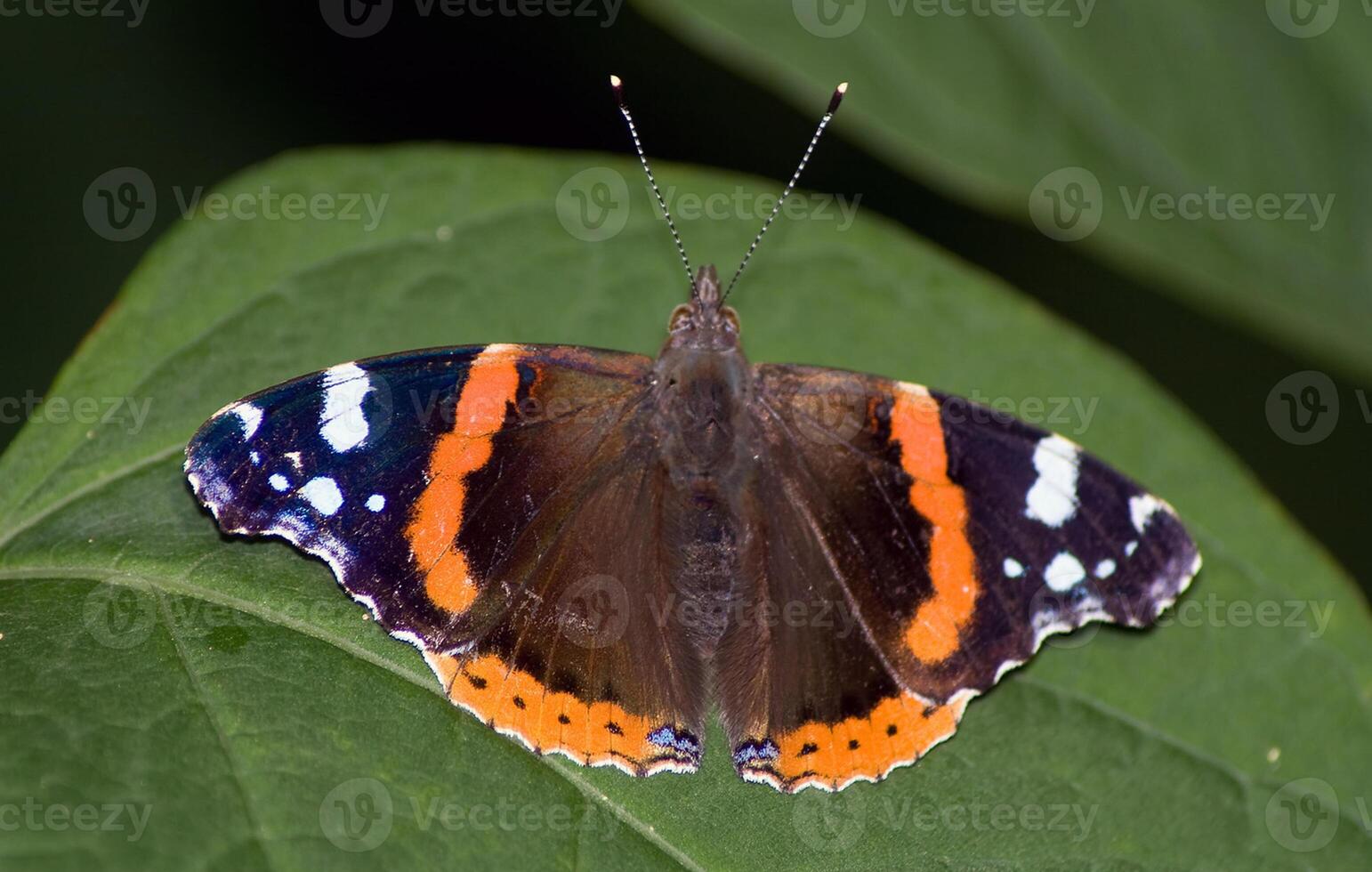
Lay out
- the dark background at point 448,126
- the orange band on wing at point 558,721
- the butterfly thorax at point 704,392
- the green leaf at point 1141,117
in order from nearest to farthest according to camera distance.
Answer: the orange band on wing at point 558,721, the butterfly thorax at point 704,392, the green leaf at point 1141,117, the dark background at point 448,126

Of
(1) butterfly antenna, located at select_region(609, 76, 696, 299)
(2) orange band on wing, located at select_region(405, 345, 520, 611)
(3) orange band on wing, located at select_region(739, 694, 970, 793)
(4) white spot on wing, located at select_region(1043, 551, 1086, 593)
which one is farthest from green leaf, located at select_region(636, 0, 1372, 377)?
(3) orange band on wing, located at select_region(739, 694, 970, 793)

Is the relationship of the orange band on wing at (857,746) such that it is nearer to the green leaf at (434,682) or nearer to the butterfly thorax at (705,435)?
the green leaf at (434,682)

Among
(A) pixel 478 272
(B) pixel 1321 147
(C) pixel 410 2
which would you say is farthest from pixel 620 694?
(C) pixel 410 2

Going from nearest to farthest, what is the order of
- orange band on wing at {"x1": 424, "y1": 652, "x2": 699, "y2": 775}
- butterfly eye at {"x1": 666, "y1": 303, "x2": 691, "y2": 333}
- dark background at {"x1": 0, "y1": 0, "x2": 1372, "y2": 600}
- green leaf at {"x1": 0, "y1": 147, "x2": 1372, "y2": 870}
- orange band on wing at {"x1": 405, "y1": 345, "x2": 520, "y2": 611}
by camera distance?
green leaf at {"x1": 0, "y1": 147, "x2": 1372, "y2": 870}
orange band on wing at {"x1": 424, "y1": 652, "x2": 699, "y2": 775}
orange band on wing at {"x1": 405, "y1": 345, "x2": 520, "y2": 611}
butterfly eye at {"x1": 666, "y1": 303, "x2": 691, "y2": 333}
dark background at {"x1": 0, "y1": 0, "x2": 1372, "y2": 600}

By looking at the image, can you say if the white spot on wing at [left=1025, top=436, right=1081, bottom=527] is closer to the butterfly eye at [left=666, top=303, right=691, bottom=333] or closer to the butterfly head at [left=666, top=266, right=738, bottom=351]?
the butterfly head at [left=666, top=266, right=738, bottom=351]

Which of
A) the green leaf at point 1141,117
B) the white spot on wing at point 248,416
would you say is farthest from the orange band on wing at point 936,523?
the white spot on wing at point 248,416

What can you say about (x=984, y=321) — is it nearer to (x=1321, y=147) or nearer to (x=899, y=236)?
(x=899, y=236)
